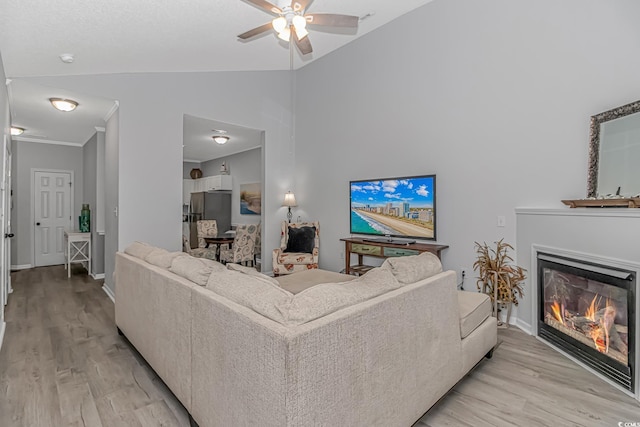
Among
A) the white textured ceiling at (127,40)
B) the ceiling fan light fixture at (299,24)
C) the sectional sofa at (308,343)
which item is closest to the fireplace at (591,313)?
the sectional sofa at (308,343)

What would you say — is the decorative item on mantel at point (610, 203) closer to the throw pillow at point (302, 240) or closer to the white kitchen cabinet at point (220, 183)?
the throw pillow at point (302, 240)

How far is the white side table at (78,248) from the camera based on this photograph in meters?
5.57

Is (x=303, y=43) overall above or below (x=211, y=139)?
above

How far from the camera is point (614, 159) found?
262 cm

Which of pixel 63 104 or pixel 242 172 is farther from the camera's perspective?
pixel 242 172

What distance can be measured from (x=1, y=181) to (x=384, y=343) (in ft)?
12.6

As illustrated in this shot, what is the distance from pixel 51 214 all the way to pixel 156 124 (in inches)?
159

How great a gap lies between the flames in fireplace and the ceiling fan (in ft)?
10.1

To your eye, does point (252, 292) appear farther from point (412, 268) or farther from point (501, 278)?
point (501, 278)

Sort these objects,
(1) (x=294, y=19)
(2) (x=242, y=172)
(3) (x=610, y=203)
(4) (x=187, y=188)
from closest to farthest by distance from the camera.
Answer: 1. (3) (x=610, y=203)
2. (1) (x=294, y=19)
3. (2) (x=242, y=172)
4. (4) (x=187, y=188)

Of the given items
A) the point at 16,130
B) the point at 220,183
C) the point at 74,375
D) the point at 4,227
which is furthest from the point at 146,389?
the point at 220,183

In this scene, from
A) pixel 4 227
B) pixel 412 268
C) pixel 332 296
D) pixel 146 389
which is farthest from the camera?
pixel 4 227

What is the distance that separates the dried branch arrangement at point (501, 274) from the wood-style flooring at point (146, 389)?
0.37 metres

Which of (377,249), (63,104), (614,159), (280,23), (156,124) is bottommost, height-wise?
(377,249)
